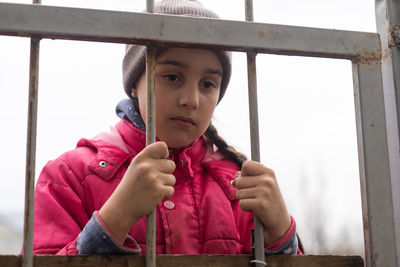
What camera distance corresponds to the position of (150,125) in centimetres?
92

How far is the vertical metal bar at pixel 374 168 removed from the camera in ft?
3.39

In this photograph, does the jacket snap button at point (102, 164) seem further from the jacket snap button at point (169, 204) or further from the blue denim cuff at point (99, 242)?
the blue denim cuff at point (99, 242)

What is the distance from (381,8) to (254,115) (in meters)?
0.46

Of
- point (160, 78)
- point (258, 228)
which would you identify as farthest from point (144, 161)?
point (160, 78)

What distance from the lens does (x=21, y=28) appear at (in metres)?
0.89

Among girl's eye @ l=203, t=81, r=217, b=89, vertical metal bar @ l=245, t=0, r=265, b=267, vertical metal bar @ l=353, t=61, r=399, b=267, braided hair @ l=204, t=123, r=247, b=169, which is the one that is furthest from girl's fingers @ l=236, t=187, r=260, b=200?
braided hair @ l=204, t=123, r=247, b=169

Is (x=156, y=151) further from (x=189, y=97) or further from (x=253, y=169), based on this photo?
(x=189, y=97)

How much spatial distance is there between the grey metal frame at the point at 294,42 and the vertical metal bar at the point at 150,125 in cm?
3

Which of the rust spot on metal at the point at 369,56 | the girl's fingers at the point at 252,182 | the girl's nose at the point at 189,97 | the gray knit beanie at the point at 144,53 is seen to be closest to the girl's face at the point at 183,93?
the girl's nose at the point at 189,97

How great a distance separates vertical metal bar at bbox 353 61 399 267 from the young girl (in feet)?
0.68

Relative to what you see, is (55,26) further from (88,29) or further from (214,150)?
(214,150)

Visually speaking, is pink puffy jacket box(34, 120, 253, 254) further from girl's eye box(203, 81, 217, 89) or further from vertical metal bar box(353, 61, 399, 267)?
vertical metal bar box(353, 61, 399, 267)

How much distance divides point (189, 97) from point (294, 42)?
0.44 meters

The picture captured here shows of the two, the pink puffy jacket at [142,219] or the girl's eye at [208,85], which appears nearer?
the pink puffy jacket at [142,219]
